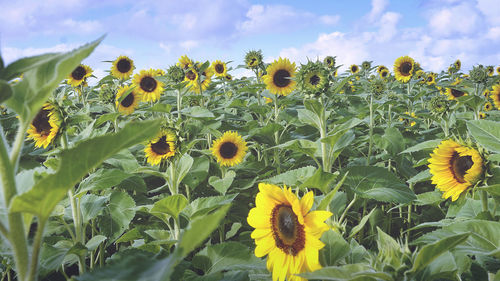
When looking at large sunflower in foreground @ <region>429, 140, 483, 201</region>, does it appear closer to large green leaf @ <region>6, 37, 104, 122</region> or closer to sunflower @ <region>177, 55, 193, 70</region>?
large green leaf @ <region>6, 37, 104, 122</region>

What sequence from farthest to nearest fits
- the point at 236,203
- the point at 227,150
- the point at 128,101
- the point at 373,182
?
the point at 128,101 → the point at 227,150 → the point at 236,203 → the point at 373,182

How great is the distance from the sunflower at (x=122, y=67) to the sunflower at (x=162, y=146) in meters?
3.62

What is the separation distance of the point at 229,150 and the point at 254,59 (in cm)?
268

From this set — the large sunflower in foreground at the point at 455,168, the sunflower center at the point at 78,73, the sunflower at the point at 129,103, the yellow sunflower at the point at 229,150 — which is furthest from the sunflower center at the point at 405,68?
the sunflower center at the point at 78,73

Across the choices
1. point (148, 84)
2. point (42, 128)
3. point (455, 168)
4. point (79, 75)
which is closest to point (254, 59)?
point (148, 84)

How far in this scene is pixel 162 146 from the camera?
89.6 inches

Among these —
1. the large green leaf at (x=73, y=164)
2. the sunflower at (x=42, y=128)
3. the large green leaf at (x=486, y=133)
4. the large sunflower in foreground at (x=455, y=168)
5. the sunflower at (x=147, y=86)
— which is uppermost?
the sunflower at (x=147, y=86)

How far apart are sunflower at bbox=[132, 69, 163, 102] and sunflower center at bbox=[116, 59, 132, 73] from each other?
2.78 feet

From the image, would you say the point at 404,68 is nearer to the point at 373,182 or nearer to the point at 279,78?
the point at 279,78

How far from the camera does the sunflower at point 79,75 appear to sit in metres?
5.27

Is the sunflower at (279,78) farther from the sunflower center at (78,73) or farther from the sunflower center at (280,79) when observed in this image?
the sunflower center at (78,73)

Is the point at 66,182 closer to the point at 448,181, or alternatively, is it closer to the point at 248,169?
the point at 448,181

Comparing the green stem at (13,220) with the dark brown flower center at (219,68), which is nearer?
the green stem at (13,220)

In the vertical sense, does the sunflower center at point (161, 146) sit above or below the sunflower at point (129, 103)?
below
